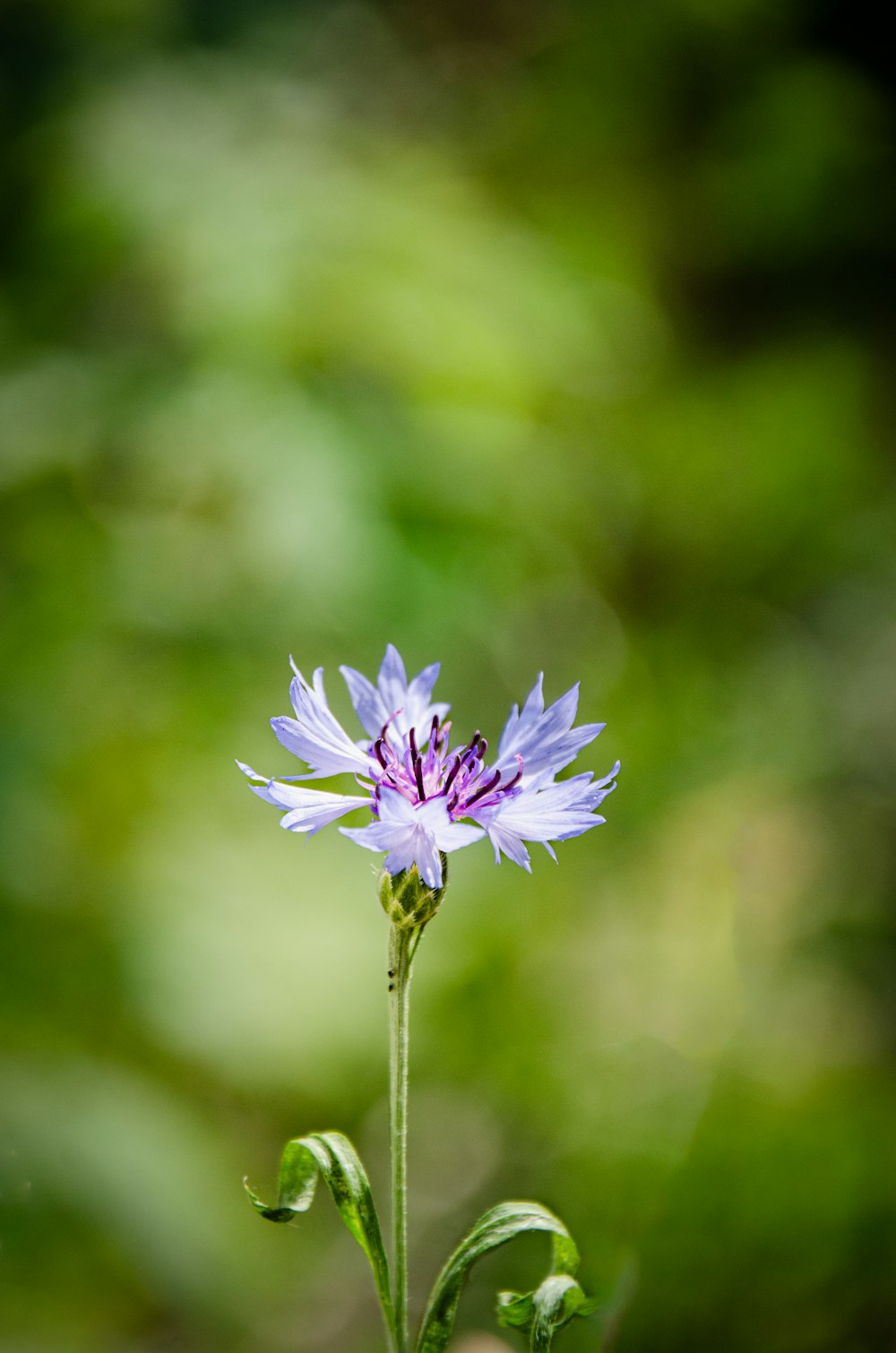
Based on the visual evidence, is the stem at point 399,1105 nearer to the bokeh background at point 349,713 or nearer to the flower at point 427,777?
the flower at point 427,777

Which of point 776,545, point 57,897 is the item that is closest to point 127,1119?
point 57,897

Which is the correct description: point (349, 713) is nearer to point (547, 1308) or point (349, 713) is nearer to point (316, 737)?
point (316, 737)

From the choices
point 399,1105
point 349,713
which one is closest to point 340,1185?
point 399,1105

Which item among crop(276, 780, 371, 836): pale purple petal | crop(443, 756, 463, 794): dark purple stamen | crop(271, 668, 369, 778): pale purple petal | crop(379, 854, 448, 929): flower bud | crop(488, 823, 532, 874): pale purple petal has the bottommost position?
crop(379, 854, 448, 929): flower bud

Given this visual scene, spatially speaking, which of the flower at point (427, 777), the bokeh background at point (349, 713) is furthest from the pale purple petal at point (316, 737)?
the bokeh background at point (349, 713)

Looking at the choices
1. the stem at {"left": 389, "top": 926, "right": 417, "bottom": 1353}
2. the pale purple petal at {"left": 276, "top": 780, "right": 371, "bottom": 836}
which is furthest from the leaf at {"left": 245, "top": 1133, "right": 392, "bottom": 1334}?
the pale purple petal at {"left": 276, "top": 780, "right": 371, "bottom": 836}

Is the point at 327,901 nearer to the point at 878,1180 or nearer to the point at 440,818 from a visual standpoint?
the point at 878,1180

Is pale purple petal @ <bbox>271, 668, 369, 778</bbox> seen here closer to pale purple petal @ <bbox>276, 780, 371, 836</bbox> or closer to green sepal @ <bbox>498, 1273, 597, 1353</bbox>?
pale purple petal @ <bbox>276, 780, 371, 836</bbox>
